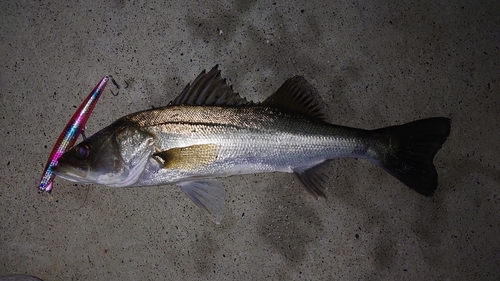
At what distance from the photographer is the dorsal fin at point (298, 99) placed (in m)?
2.41

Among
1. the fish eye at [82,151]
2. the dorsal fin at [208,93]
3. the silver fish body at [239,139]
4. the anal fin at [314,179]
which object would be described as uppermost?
the dorsal fin at [208,93]

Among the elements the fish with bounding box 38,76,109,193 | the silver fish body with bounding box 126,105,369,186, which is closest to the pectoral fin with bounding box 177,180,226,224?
the silver fish body with bounding box 126,105,369,186

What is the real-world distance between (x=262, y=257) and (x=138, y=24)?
2213 mm

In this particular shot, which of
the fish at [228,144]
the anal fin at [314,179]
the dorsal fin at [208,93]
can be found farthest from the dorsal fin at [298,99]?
the anal fin at [314,179]

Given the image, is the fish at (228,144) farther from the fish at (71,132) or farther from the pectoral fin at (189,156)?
the fish at (71,132)

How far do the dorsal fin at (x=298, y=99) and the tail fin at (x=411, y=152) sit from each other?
44cm

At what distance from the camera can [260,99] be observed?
274 centimetres

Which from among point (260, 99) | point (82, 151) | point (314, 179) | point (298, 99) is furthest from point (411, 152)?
point (82, 151)

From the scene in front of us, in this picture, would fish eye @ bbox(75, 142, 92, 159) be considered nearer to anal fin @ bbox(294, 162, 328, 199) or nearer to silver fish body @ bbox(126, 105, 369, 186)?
silver fish body @ bbox(126, 105, 369, 186)

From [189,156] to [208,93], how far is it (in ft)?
1.56

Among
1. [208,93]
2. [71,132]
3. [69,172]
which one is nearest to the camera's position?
[69,172]

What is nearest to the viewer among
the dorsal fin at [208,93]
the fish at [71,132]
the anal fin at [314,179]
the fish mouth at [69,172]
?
the fish mouth at [69,172]

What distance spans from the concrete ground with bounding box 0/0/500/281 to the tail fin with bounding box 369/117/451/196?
14.8 inches

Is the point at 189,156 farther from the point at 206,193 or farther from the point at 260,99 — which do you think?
the point at 260,99
